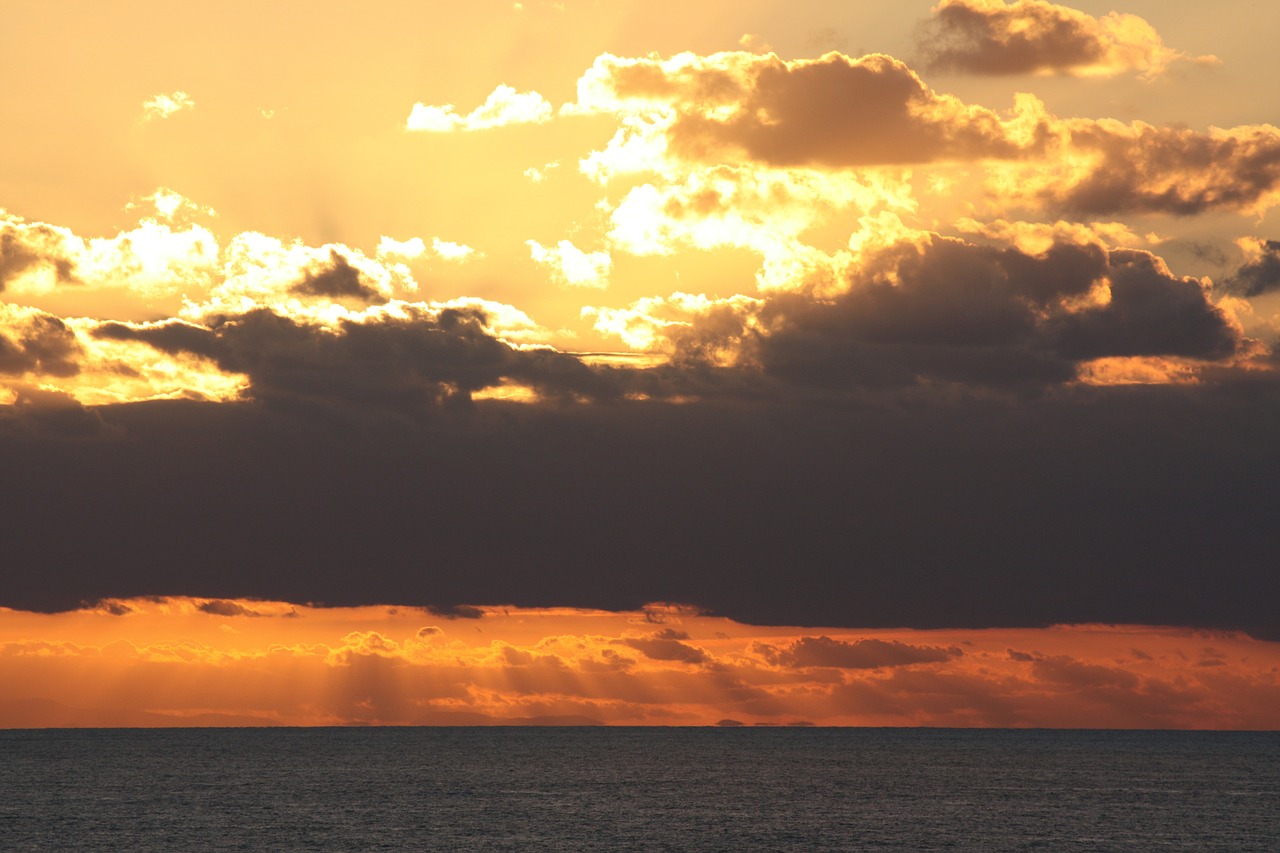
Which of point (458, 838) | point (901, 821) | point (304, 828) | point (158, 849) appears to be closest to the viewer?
point (158, 849)

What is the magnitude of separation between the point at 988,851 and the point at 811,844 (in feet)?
62.4

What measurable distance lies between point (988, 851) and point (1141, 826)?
38.6m

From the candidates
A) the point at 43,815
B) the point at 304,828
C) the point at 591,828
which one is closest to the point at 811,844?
the point at 591,828

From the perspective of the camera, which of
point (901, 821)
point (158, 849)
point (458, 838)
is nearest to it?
point (158, 849)

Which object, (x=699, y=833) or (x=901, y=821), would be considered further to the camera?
(x=901, y=821)

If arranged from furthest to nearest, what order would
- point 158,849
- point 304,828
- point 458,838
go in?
point 304,828
point 458,838
point 158,849

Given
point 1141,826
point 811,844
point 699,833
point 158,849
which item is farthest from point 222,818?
point 1141,826

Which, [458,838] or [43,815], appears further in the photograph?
[43,815]

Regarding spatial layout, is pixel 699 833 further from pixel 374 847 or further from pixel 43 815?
pixel 43 815

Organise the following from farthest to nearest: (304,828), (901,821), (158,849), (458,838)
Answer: (901,821) → (304,828) → (458,838) → (158,849)

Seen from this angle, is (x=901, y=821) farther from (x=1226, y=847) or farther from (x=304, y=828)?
(x=304, y=828)

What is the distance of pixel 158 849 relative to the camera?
15425cm

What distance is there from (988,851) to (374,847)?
65.9 m

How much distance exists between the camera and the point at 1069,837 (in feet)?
561
